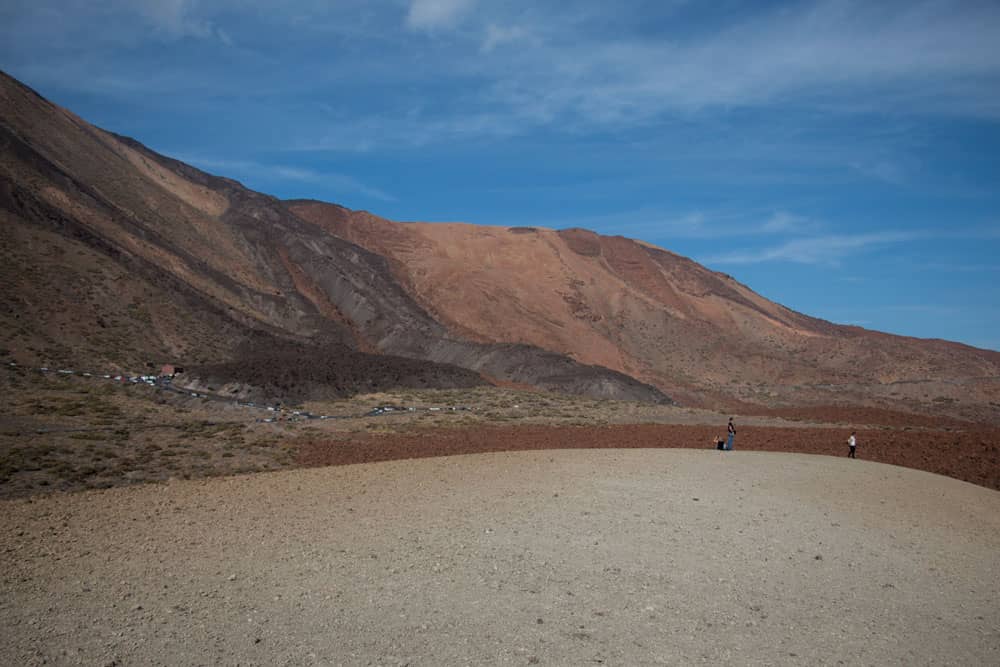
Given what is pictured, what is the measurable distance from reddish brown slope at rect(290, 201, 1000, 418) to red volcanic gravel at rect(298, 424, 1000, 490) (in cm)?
2925

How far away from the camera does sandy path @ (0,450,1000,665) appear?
8.38 m

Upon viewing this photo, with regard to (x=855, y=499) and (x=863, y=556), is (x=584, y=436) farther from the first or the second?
(x=863, y=556)

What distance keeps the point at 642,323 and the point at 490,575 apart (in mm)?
76984

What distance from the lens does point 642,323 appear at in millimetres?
85938

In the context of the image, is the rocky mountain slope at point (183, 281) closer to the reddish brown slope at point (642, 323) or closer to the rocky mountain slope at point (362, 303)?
the rocky mountain slope at point (362, 303)

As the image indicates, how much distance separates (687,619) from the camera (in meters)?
9.54

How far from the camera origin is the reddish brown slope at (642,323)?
70312mm

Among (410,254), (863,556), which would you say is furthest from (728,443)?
(410,254)

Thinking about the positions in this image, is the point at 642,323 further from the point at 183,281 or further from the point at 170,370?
the point at 170,370

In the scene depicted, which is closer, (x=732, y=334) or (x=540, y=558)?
(x=540, y=558)

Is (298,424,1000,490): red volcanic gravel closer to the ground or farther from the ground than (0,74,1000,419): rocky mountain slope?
closer to the ground

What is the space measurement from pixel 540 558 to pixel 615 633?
10.2ft

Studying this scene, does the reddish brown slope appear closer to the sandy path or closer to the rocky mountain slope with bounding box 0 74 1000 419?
the rocky mountain slope with bounding box 0 74 1000 419

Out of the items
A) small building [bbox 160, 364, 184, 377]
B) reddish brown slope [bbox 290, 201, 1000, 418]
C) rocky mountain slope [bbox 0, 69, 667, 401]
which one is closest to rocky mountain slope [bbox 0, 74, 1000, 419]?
rocky mountain slope [bbox 0, 69, 667, 401]
